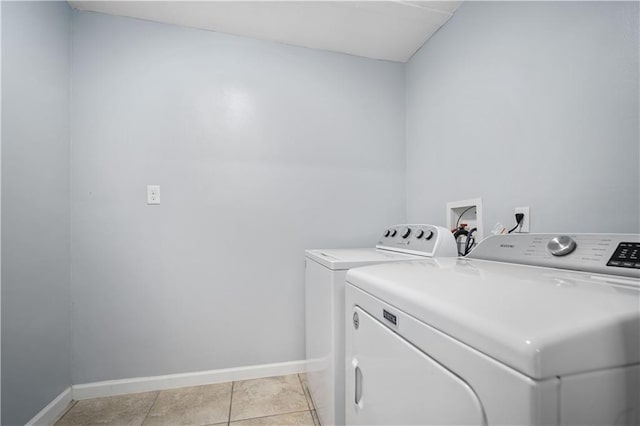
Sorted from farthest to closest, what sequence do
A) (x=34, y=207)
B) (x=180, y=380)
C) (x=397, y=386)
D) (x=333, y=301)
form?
1. (x=180, y=380)
2. (x=34, y=207)
3. (x=333, y=301)
4. (x=397, y=386)

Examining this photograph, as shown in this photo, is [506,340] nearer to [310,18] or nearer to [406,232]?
[406,232]

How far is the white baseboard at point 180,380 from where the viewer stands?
1.55 m

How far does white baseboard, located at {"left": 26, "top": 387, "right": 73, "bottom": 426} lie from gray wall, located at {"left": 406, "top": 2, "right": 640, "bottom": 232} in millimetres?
2253

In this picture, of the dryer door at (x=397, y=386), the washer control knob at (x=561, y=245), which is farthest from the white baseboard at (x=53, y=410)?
the washer control knob at (x=561, y=245)

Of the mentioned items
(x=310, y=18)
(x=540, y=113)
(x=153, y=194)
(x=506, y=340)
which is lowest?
(x=506, y=340)

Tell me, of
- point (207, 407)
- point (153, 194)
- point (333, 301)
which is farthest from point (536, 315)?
point (153, 194)

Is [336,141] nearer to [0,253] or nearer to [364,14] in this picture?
[364,14]

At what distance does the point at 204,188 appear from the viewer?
1720 millimetres

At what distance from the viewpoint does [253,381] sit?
5.60 ft

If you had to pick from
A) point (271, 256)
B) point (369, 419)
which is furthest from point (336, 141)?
point (369, 419)

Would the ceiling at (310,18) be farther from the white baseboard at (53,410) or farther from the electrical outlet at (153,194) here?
the white baseboard at (53,410)

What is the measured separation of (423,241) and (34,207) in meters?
1.81

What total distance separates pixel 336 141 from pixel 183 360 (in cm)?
167

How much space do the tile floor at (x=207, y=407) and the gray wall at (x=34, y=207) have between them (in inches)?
9.2
